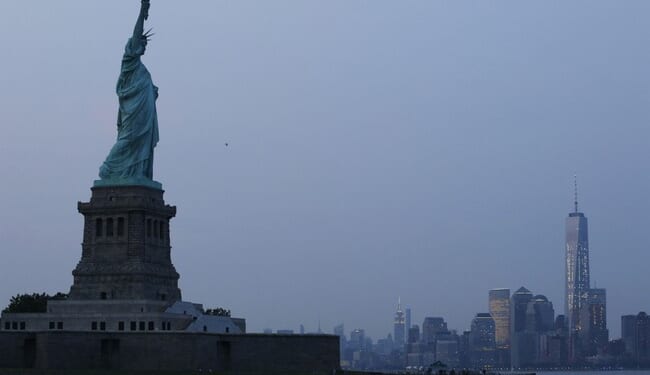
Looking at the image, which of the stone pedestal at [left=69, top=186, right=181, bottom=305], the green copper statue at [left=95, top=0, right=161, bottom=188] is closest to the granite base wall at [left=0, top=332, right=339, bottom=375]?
the stone pedestal at [left=69, top=186, right=181, bottom=305]

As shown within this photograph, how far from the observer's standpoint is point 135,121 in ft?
349

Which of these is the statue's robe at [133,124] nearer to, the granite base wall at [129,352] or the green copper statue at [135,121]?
the green copper statue at [135,121]

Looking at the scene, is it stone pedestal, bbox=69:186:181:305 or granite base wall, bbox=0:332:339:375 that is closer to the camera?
granite base wall, bbox=0:332:339:375

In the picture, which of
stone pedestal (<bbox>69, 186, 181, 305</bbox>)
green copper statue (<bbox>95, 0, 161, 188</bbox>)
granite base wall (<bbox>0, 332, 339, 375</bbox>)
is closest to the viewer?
granite base wall (<bbox>0, 332, 339, 375</bbox>)

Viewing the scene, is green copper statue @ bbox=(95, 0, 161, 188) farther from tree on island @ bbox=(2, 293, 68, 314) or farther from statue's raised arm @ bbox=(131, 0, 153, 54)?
tree on island @ bbox=(2, 293, 68, 314)

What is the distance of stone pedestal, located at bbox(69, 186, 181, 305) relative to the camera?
333ft

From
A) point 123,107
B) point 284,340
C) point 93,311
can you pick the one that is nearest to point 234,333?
point 284,340

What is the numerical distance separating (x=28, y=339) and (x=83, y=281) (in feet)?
27.5

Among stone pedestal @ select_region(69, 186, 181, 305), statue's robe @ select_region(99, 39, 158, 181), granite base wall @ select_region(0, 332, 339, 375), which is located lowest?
granite base wall @ select_region(0, 332, 339, 375)

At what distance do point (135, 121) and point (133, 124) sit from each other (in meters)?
0.28

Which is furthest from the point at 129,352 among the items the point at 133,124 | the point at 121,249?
the point at 133,124

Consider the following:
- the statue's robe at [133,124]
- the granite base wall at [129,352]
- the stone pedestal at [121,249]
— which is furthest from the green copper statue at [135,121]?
the granite base wall at [129,352]

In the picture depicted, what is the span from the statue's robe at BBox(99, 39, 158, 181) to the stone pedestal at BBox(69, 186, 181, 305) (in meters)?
1.97

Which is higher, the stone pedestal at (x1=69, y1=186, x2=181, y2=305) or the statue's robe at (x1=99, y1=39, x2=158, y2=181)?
the statue's robe at (x1=99, y1=39, x2=158, y2=181)
